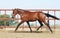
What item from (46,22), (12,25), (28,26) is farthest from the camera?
(12,25)

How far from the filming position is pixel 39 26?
15414mm

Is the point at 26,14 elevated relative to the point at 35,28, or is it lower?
elevated

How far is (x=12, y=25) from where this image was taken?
16688 millimetres

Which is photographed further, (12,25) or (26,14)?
(12,25)

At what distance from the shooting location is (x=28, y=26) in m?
15.6

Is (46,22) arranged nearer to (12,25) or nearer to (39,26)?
(39,26)

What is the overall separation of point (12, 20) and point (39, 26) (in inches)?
77.6

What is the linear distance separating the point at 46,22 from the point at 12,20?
2664 mm

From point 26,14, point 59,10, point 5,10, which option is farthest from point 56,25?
point 5,10

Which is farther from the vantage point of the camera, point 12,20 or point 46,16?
point 12,20

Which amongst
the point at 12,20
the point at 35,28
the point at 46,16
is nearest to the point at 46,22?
the point at 46,16

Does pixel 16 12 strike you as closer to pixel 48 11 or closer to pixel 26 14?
pixel 26 14

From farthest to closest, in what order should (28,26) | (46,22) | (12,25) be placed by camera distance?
(12,25) → (28,26) → (46,22)

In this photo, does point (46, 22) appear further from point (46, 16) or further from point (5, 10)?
point (5, 10)
